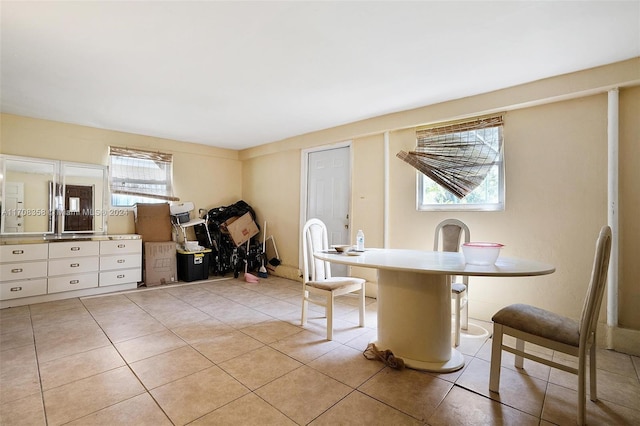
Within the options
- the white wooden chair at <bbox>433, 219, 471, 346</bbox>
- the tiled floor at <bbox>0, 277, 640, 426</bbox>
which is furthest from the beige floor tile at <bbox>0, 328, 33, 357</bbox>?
the white wooden chair at <bbox>433, 219, 471, 346</bbox>

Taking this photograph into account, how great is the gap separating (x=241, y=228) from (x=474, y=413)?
4.55 metres

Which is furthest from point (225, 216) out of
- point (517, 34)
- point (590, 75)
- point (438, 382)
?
point (590, 75)

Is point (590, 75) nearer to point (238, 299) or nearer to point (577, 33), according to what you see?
point (577, 33)

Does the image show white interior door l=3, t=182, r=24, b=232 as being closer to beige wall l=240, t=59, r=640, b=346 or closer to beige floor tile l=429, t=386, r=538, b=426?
beige wall l=240, t=59, r=640, b=346

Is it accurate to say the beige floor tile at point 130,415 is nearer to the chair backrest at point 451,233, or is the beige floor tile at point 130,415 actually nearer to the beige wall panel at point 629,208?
the chair backrest at point 451,233

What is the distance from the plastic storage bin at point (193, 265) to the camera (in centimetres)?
488

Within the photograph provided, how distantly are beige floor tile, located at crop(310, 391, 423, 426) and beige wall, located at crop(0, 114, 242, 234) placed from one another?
180 inches

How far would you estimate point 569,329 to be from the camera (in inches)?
66.8

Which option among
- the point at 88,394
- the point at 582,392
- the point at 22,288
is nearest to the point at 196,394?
the point at 88,394

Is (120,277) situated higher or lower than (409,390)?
higher

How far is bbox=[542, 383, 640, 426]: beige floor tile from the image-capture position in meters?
1.64

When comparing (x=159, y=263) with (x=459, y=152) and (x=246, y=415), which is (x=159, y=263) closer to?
(x=246, y=415)

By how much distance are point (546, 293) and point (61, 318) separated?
5.00 metres

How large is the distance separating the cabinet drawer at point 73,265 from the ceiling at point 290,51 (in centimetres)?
194
